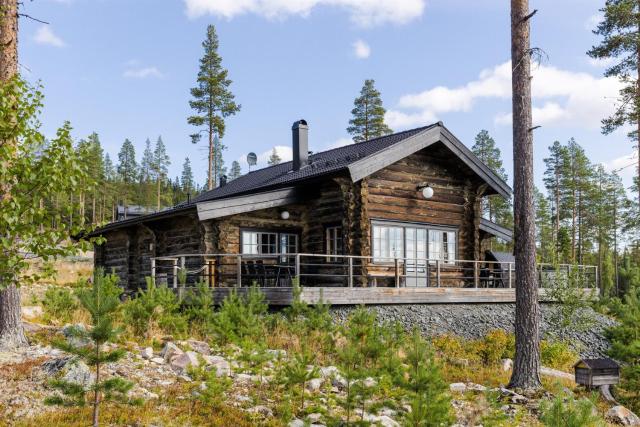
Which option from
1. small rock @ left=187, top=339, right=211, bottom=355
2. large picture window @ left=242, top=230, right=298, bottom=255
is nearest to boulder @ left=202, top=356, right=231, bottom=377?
small rock @ left=187, top=339, right=211, bottom=355

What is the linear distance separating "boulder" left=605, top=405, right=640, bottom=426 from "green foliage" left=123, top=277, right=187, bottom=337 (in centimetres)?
728

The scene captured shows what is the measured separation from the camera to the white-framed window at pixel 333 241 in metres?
17.8

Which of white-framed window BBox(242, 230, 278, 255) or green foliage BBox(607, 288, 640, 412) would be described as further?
white-framed window BBox(242, 230, 278, 255)

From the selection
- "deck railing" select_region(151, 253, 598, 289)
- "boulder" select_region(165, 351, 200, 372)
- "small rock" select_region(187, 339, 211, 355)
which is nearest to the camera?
"boulder" select_region(165, 351, 200, 372)

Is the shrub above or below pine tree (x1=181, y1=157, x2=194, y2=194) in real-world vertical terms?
below

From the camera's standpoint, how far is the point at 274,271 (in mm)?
17047

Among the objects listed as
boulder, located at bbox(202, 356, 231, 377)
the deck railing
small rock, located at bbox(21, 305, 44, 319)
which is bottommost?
boulder, located at bbox(202, 356, 231, 377)

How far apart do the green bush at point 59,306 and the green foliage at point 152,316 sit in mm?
2087

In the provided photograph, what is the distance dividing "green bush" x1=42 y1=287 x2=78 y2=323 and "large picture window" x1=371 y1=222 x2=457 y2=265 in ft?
25.6

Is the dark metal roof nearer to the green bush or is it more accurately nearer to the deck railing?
the deck railing

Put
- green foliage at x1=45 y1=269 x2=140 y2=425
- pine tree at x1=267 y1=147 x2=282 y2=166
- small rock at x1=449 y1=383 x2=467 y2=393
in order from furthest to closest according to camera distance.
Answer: pine tree at x1=267 y1=147 x2=282 y2=166, small rock at x1=449 y1=383 x2=467 y2=393, green foliage at x1=45 y1=269 x2=140 y2=425

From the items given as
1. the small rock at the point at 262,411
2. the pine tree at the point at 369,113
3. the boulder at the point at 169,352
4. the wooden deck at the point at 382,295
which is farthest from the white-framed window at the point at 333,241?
the pine tree at the point at 369,113

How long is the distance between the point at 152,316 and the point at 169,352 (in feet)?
6.46

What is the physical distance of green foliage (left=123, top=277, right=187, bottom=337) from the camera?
11.1 meters
